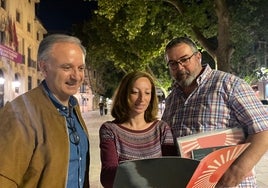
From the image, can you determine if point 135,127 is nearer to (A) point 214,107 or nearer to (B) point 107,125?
(B) point 107,125

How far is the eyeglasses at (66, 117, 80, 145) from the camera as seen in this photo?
2.38 metres

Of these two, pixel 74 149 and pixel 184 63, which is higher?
pixel 184 63

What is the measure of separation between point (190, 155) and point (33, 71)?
3959cm

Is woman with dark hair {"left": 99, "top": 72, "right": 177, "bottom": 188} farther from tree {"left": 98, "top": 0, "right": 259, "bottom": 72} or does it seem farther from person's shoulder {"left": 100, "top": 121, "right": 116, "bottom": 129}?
tree {"left": 98, "top": 0, "right": 259, "bottom": 72}

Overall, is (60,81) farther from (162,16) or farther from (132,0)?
(162,16)

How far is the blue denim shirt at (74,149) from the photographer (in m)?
2.34

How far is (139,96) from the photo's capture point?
2828 mm

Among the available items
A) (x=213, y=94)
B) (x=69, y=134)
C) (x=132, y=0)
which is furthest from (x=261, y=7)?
(x=69, y=134)

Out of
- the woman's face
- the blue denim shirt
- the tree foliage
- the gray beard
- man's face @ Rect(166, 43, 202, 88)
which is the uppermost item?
the tree foliage

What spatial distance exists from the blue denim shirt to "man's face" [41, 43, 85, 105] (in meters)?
0.06

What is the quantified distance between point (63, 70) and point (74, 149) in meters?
0.45

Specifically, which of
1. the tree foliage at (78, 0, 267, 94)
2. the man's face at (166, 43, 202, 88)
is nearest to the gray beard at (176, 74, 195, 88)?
the man's face at (166, 43, 202, 88)

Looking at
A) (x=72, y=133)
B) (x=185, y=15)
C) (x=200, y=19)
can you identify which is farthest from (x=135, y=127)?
(x=200, y=19)

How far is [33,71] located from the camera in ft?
134
